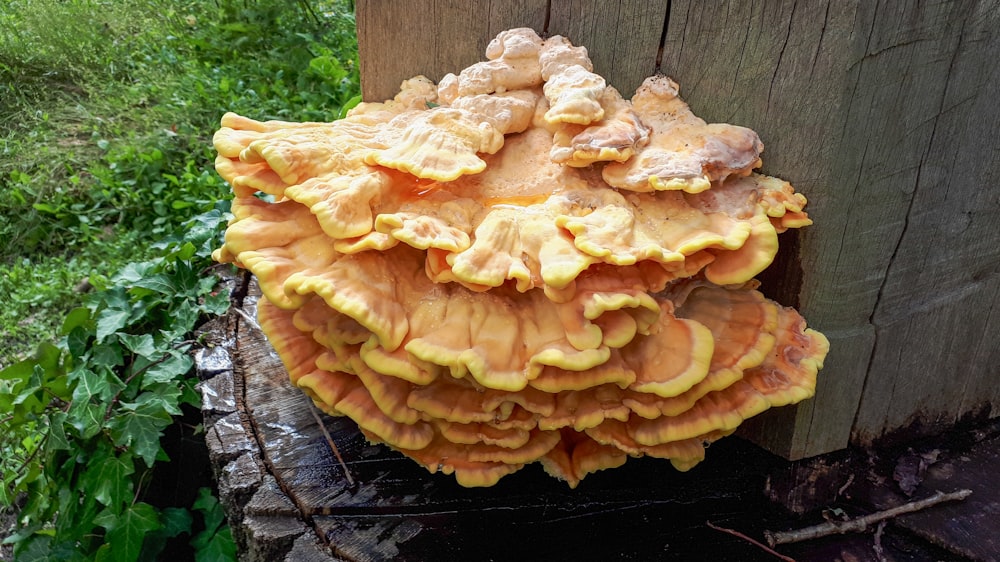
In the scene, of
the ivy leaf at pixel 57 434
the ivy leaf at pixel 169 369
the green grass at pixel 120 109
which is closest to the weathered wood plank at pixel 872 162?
the ivy leaf at pixel 169 369

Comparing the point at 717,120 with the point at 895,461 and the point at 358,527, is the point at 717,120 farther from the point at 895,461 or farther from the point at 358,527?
the point at 358,527

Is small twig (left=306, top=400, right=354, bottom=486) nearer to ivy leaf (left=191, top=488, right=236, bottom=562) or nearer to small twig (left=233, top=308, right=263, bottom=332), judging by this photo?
small twig (left=233, top=308, right=263, bottom=332)

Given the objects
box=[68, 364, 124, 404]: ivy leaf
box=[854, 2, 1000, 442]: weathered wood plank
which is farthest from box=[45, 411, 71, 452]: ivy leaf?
box=[854, 2, 1000, 442]: weathered wood plank

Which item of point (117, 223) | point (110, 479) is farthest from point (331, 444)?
point (117, 223)

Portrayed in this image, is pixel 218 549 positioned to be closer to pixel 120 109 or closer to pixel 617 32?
pixel 617 32

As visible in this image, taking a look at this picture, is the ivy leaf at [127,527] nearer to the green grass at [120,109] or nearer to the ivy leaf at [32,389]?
the ivy leaf at [32,389]

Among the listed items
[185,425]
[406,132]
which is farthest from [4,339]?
[406,132]
